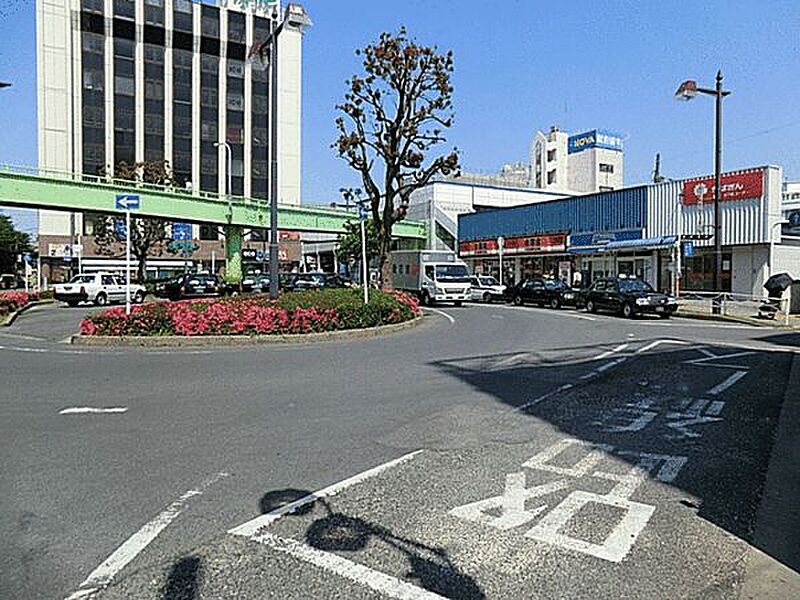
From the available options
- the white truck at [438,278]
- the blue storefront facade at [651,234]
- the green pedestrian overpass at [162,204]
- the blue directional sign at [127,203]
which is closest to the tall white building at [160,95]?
the green pedestrian overpass at [162,204]

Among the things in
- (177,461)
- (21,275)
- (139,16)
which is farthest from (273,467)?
(21,275)

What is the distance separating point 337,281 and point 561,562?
40843 millimetres

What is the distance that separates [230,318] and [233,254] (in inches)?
1101

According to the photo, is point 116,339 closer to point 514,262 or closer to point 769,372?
point 769,372

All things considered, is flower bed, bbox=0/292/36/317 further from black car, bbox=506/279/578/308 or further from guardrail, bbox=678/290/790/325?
guardrail, bbox=678/290/790/325

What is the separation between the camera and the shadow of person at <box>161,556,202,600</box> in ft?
12.5

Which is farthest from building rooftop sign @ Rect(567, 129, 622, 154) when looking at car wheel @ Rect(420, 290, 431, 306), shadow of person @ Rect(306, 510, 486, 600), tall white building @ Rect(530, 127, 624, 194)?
shadow of person @ Rect(306, 510, 486, 600)

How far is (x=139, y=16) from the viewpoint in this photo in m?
69.0

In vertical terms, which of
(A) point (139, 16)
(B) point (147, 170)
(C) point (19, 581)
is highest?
(A) point (139, 16)

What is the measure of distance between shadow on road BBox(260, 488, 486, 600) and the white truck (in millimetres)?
28635

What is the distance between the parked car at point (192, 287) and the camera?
39.4 m

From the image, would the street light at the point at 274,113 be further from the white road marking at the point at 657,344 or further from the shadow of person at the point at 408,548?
the shadow of person at the point at 408,548

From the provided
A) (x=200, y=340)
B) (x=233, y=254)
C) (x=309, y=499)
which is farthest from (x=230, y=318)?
(x=233, y=254)

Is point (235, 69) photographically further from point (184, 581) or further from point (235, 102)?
point (184, 581)
